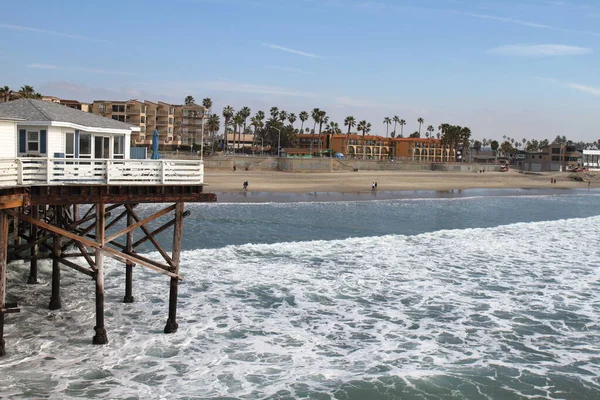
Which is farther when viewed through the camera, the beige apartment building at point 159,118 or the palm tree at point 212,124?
the palm tree at point 212,124

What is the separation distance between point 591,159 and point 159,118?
112 meters

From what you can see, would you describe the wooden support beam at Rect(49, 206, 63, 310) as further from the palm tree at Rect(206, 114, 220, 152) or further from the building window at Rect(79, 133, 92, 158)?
the palm tree at Rect(206, 114, 220, 152)

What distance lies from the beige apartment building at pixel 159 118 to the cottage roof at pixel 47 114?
7363 cm

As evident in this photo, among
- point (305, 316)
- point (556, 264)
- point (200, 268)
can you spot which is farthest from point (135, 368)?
point (556, 264)

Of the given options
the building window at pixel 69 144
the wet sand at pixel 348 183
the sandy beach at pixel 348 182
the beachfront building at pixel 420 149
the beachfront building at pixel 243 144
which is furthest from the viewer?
the beachfront building at pixel 420 149

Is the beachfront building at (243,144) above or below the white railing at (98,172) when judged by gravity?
above

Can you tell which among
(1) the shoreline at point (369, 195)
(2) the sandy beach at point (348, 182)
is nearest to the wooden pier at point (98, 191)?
(1) the shoreline at point (369, 195)

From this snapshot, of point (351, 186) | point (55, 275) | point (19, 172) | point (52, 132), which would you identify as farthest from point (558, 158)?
point (19, 172)

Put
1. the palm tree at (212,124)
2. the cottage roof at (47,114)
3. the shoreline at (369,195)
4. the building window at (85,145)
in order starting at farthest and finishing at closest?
the palm tree at (212,124) < the shoreline at (369,195) < the building window at (85,145) < the cottage roof at (47,114)

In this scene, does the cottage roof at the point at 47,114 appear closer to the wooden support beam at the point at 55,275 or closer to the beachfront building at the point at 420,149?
the wooden support beam at the point at 55,275

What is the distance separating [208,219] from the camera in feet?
138

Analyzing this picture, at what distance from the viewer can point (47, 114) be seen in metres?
17.1

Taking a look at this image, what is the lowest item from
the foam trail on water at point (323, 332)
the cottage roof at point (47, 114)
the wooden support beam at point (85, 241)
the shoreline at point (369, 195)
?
the foam trail on water at point (323, 332)

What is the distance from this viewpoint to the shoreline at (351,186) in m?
60.3
